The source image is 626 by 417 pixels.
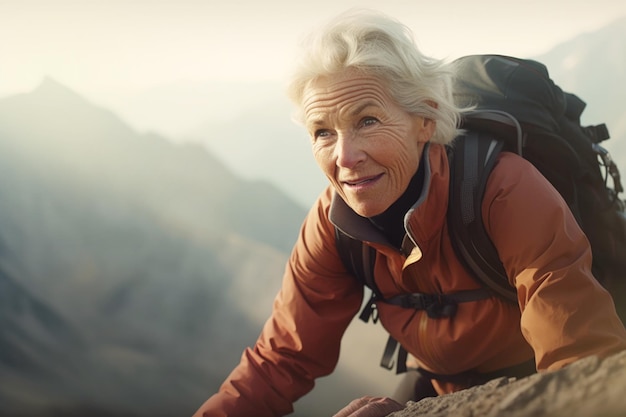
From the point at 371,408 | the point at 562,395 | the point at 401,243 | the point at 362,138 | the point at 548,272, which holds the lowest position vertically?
the point at 562,395

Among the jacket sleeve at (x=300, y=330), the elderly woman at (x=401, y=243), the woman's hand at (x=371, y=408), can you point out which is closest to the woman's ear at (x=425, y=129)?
the elderly woman at (x=401, y=243)

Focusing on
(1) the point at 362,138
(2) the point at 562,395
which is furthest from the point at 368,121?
(2) the point at 562,395

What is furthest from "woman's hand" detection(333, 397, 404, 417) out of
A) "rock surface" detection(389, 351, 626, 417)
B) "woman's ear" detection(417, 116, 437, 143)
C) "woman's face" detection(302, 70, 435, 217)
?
"woman's ear" detection(417, 116, 437, 143)

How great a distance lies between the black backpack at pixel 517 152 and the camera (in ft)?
4.93

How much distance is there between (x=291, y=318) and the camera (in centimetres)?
175

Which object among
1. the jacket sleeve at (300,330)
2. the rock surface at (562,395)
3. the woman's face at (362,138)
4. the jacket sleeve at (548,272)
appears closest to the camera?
the rock surface at (562,395)

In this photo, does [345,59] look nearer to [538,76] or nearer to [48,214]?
[538,76]

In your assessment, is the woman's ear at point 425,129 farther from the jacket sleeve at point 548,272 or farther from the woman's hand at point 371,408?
the woman's hand at point 371,408

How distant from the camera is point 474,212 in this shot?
1.46 metres

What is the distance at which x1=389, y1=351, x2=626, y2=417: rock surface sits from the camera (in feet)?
3.11

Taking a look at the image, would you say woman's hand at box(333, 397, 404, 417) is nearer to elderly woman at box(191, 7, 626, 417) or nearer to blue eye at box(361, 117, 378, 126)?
elderly woman at box(191, 7, 626, 417)

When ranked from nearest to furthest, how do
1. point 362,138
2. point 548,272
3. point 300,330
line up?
point 548,272 → point 362,138 → point 300,330

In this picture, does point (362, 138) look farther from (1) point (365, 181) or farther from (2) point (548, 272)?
(2) point (548, 272)

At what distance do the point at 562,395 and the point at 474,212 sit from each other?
20.8 inches
